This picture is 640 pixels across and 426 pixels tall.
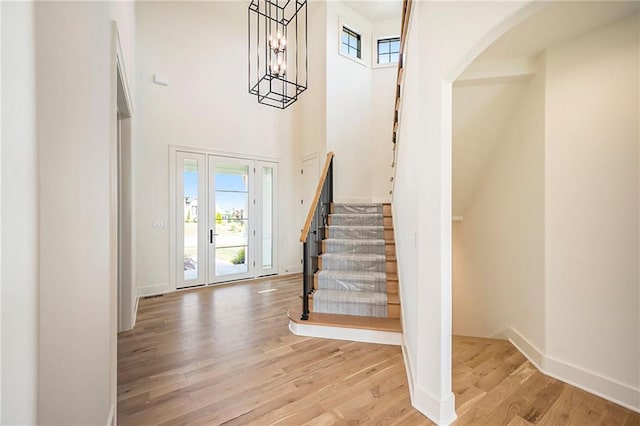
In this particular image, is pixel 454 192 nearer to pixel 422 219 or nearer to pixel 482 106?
pixel 482 106

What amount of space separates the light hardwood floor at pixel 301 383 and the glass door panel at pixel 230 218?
1855 millimetres

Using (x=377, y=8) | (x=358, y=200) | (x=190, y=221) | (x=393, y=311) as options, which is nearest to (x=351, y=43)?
(x=377, y=8)

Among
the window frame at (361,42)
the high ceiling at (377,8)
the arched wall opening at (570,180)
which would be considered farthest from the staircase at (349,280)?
the high ceiling at (377,8)

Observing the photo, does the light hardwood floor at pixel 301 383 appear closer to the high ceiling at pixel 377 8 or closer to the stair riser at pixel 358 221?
the stair riser at pixel 358 221

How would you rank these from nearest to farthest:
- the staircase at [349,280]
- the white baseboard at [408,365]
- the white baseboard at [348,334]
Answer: the white baseboard at [408,365]
the white baseboard at [348,334]
the staircase at [349,280]

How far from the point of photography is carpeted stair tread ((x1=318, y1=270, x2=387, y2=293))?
10.4 feet

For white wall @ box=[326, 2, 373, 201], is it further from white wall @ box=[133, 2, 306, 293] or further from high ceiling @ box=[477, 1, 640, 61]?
high ceiling @ box=[477, 1, 640, 61]

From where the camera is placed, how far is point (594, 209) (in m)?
1.86

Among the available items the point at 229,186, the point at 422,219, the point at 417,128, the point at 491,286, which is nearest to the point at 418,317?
the point at 422,219

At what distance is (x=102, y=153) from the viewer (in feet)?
4.43

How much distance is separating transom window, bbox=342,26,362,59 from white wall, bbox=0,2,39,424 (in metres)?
5.47

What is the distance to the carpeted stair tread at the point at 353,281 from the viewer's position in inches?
125

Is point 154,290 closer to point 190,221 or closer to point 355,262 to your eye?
point 190,221

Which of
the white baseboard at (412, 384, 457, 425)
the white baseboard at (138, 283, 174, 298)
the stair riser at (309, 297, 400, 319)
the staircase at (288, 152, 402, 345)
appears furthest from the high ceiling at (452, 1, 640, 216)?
the white baseboard at (138, 283, 174, 298)
